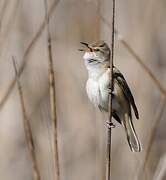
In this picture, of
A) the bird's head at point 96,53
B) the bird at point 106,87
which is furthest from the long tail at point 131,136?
the bird's head at point 96,53

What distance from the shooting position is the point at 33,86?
1660mm

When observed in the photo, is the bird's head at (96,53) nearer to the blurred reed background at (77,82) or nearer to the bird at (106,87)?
the bird at (106,87)

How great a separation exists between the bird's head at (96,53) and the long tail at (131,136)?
21cm

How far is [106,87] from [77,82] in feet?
1.70

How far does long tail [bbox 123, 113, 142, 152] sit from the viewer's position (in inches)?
48.0

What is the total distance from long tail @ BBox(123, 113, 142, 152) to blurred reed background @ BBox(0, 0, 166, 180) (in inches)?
11.8

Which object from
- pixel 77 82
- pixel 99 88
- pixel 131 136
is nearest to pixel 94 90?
pixel 99 88

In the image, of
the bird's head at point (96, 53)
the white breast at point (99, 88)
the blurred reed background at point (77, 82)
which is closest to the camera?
the bird's head at point (96, 53)

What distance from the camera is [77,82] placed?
1.73 m

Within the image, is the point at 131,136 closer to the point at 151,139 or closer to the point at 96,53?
the point at 151,139

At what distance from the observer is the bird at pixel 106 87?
1.11 m

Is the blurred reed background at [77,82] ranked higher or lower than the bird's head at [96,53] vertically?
lower

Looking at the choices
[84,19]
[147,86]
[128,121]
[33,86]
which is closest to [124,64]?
[147,86]

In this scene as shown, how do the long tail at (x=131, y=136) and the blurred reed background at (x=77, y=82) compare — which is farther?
the blurred reed background at (x=77, y=82)
